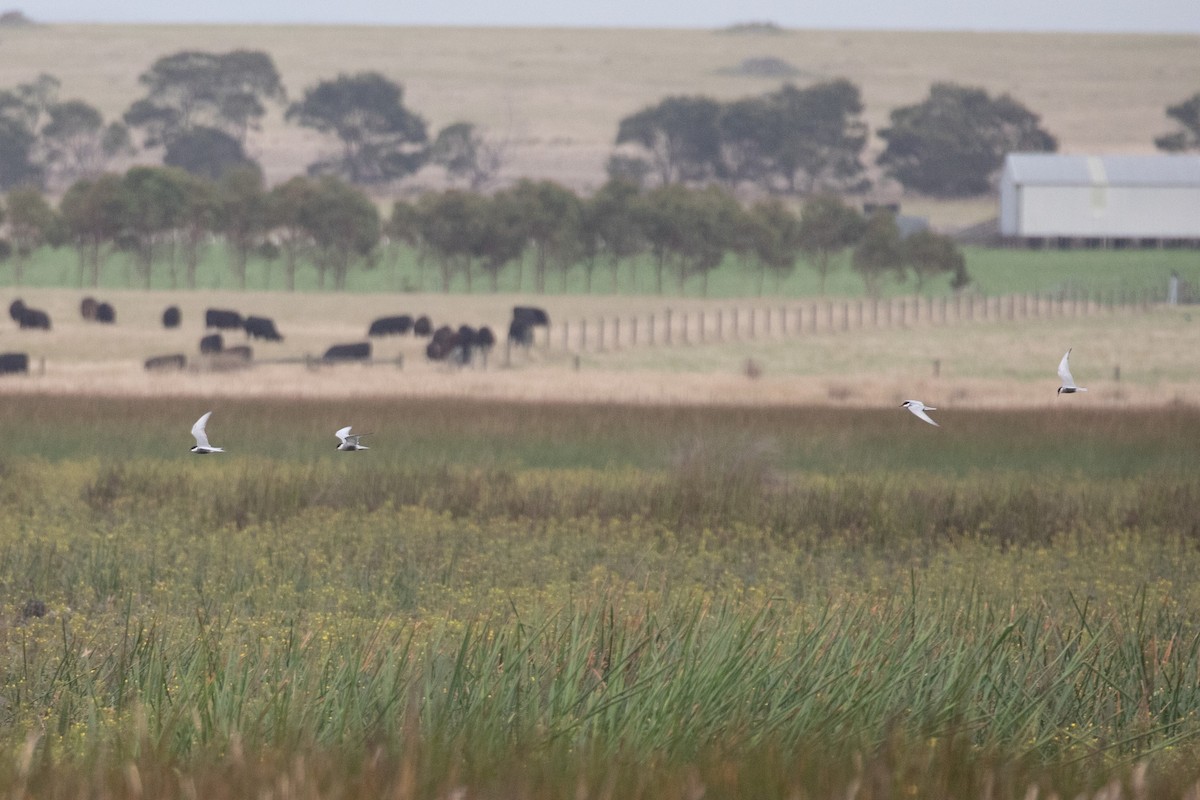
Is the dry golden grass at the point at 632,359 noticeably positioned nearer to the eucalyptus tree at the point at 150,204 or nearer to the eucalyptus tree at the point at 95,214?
the eucalyptus tree at the point at 150,204

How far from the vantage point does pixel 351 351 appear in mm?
59375

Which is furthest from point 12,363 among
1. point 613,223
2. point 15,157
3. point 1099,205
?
point 15,157

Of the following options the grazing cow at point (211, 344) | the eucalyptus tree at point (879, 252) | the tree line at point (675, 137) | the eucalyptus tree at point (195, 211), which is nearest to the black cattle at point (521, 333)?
the grazing cow at point (211, 344)

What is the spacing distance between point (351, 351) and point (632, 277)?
3527cm

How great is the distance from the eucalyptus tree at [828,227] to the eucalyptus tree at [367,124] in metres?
57.1

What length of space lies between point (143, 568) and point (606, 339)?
51.3 m

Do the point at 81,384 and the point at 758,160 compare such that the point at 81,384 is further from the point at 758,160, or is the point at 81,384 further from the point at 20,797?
the point at 758,160

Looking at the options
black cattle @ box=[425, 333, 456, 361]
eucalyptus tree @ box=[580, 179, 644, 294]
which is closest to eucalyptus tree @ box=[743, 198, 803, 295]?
eucalyptus tree @ box=[580, 179, 644, 294]

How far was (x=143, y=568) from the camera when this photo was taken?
17641 millimetres

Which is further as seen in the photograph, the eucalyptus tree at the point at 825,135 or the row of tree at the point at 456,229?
the eucalyptus tree at the point at 825,135

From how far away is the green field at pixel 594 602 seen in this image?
26.8 ft

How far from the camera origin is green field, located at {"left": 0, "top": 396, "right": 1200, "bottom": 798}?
8172 millimetres

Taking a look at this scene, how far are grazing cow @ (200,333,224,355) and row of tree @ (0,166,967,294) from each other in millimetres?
24944

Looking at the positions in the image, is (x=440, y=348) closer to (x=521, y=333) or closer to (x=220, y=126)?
(x=521, y=333)
